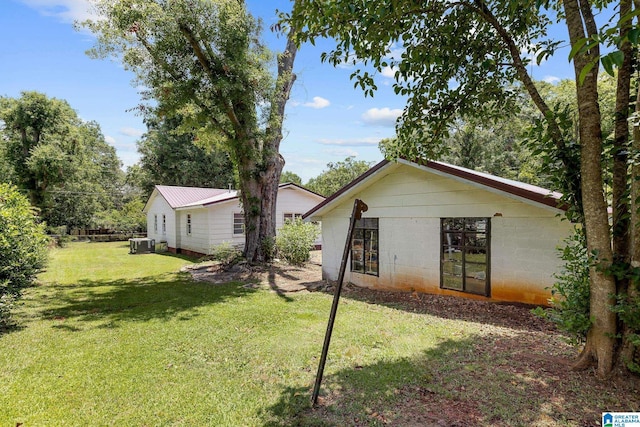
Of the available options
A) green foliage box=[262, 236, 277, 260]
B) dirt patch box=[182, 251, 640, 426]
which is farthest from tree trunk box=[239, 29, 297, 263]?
dirt patch box=[182, 251, 640, 426]

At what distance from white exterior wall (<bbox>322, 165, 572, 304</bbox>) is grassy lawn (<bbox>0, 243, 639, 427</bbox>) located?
1.53 meters

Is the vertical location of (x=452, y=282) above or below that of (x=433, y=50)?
below

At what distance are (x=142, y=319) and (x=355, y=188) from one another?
5.92 m

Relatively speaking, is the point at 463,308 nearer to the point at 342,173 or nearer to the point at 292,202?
the point at 292,202

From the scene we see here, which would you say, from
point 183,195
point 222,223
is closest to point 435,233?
point 222,223

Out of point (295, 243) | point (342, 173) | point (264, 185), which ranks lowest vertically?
point (295, 243)

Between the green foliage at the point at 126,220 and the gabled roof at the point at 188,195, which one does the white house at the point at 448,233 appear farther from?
the green foliage at the point at 126,220

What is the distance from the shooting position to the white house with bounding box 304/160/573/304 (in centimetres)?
648

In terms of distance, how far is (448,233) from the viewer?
7.78 metres

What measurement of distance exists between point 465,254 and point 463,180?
65.6 inches

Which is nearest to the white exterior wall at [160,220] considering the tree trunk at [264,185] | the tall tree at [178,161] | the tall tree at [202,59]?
the tall tree at [178,161]

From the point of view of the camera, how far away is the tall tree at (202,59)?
→ 9.84 meters

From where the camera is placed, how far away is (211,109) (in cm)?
1134

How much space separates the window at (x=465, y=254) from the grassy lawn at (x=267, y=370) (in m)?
1.52
